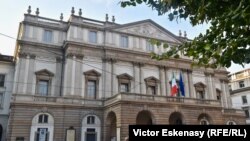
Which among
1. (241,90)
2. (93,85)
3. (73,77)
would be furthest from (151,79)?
(241,90)

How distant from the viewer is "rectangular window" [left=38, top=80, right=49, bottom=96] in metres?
31.2

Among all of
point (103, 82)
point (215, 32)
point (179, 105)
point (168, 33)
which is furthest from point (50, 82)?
point (215, 32)

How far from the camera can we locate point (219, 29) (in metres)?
6.68

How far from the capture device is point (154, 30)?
128 ft

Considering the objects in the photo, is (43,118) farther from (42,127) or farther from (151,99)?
(151,99)

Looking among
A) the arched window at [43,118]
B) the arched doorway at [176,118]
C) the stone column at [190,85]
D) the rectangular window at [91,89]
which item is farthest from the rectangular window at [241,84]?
the arched window at [43,118]

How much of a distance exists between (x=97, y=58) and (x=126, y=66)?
→ 4.13 m

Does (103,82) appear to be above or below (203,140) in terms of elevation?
above

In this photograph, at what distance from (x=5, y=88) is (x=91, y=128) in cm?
1338

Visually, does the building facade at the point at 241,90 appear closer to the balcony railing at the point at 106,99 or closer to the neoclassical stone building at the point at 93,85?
the neoclassical stone building at the point at 93,85

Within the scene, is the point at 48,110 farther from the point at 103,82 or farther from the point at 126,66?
the point at 126,66

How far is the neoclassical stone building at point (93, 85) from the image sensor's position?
2764cm

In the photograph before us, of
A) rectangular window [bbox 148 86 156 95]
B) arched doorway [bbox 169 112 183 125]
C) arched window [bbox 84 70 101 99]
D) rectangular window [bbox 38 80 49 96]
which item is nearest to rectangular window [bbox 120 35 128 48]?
arched window [bbox 84 70 101 99]

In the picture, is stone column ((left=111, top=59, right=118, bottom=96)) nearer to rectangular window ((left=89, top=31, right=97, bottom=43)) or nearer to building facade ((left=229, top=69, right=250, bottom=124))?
A: rectangular window ((left=89, top=31, right=97, bottom=43))
